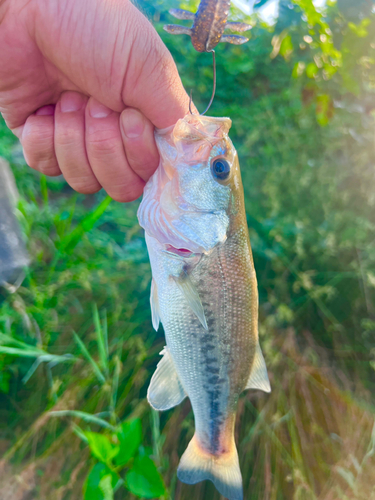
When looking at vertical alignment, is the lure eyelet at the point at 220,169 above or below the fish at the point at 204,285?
above

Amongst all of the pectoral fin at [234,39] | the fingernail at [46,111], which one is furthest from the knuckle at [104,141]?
the pectoral fin at [234,39]

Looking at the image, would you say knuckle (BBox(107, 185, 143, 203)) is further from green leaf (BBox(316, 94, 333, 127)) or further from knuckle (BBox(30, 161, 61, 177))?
green leaf (BBox(316, 94, 333, 127))

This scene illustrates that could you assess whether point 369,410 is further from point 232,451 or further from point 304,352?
point 232,451

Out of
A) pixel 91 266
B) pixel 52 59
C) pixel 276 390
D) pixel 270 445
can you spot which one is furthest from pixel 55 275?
pixel 270 445

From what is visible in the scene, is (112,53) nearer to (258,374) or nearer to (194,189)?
(194,189)

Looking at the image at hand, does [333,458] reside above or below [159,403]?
below

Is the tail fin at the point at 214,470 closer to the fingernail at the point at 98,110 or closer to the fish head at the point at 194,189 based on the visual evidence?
the fish head at the point at 194,189

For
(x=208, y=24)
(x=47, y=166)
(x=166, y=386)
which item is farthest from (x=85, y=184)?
(x=166, y=386)
